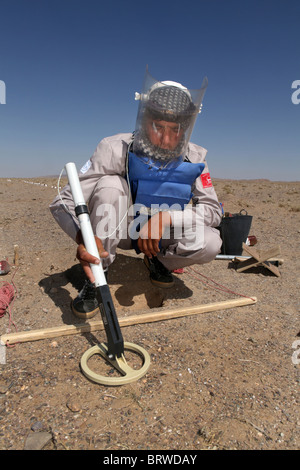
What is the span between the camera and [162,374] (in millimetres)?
1692

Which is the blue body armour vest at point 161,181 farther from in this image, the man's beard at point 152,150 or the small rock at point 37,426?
the small rock at point 37,426

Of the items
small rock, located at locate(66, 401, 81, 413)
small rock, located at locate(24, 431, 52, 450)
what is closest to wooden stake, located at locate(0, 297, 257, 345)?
small rock, located at locate(66, 401, 81, 413)

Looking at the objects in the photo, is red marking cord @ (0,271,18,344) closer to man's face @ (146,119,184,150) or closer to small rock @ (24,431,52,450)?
small rock @ (24,431,52,450)

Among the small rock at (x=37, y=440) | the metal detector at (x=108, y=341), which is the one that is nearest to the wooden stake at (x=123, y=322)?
the metal detector at (x=108, y=341)

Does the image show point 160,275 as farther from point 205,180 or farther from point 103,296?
point 103,296

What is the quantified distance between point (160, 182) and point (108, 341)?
137 centimetres

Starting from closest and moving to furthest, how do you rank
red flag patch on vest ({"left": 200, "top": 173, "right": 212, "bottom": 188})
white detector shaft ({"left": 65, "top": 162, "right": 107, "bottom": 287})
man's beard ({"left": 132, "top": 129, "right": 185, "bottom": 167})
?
white detector shaft ({"left": 65, "top": 162, "right": 107, "bottom": 287})
man's beard ({"left": 132, "top": 129, "right": 185, "bottom": 167})
red flag patch on vest ({"left": 200, "top": 173, "right": 212, "bottom": 188})

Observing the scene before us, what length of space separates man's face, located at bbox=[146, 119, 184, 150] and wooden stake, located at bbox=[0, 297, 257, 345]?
51.5 inches

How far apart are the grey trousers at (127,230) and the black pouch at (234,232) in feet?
4.26

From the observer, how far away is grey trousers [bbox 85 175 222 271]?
2.34 meters

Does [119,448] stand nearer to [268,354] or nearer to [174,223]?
[268,354]

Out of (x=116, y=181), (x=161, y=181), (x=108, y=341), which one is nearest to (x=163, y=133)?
(x=161, y=181)

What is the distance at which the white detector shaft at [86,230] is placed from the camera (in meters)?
1.78
